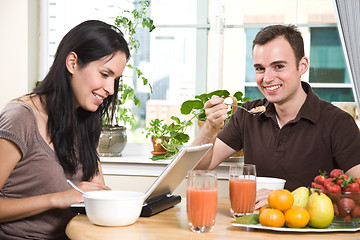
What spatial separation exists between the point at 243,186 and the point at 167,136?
1.59 metres

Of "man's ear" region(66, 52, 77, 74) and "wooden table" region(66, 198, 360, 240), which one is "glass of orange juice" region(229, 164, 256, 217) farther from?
"man's ear" region(66, 52, 77, 74)

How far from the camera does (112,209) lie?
145cm

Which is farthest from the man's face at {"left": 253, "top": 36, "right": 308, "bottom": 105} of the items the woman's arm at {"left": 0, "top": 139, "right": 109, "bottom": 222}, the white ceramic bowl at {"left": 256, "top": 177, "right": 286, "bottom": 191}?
the woman's arm at {"left": 0, "top": 139, "right": 109, "bottom": 222}

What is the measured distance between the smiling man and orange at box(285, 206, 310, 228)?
2.53 ft

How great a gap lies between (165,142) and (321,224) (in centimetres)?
174

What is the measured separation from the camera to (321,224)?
1436 millimetres

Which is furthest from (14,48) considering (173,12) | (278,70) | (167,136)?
(278,70)

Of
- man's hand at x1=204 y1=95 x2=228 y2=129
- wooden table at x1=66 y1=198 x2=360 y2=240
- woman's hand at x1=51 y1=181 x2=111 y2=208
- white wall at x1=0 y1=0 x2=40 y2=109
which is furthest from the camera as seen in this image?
white wall at x1=0 y1=0 x2=40 y2=109

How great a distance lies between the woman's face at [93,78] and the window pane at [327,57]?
1.68m

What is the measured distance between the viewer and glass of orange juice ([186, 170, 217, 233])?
1412 mm

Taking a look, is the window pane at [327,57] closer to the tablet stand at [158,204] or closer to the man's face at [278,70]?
the man's face at [278,70]

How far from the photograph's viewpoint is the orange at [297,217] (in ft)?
4.66

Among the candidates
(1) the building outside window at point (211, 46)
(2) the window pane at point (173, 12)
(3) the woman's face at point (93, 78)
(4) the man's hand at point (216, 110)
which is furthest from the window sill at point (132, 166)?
(3) the woman's face at point (93, 78)

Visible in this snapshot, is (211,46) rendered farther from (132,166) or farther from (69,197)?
(69,197)
